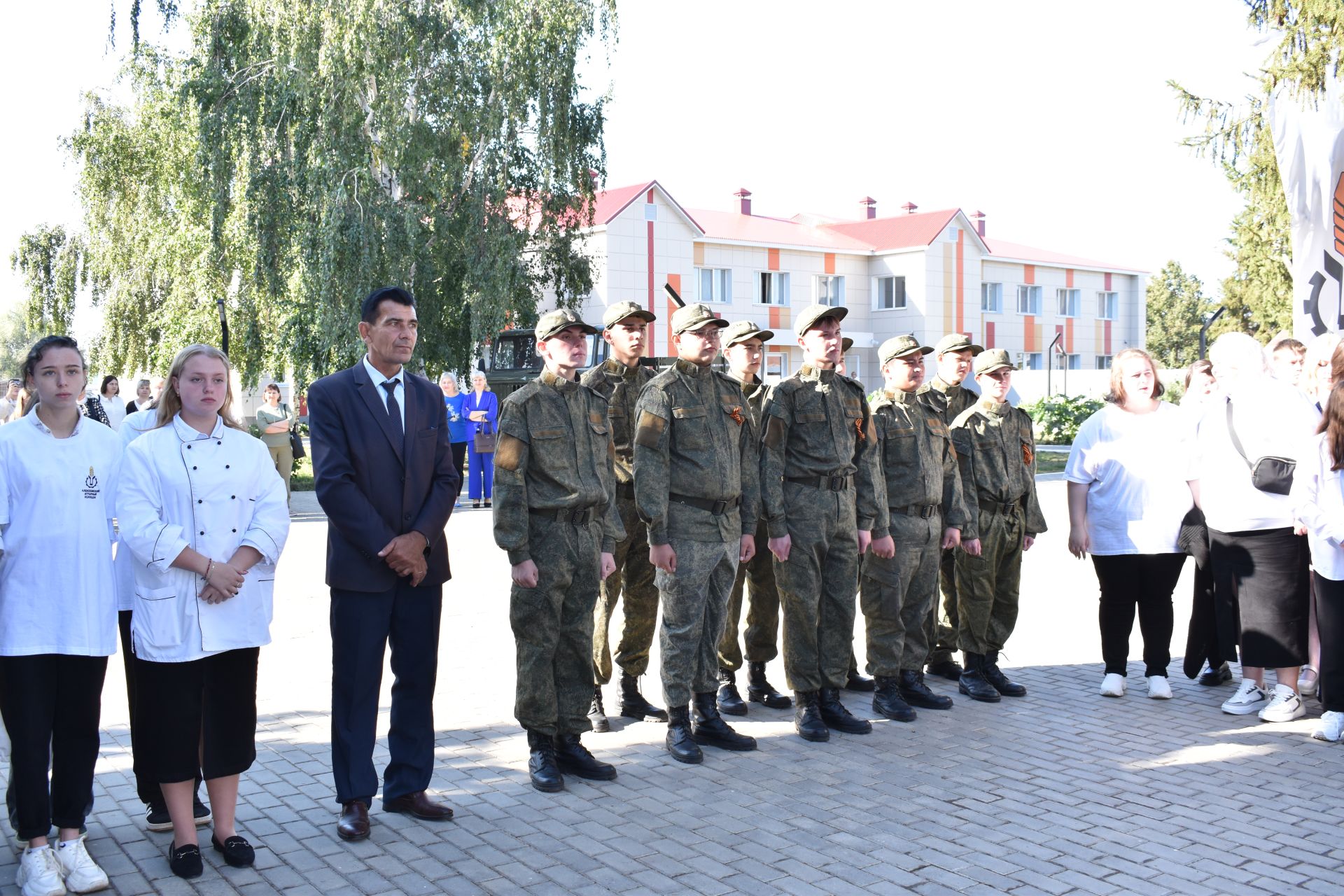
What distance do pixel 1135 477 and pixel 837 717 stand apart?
235 centimetres

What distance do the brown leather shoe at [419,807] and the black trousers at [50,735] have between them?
112cm

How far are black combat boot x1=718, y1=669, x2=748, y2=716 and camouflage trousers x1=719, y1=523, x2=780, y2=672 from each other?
5 cm

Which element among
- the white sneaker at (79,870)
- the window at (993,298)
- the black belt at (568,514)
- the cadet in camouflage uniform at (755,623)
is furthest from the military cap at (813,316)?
the window at (993,298)

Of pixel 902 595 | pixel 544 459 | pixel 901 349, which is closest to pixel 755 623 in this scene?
pixel 902 595

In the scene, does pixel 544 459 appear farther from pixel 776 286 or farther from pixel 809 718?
pixel 776 286

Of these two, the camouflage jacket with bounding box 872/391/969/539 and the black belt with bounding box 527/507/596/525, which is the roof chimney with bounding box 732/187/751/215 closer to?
the camouflage jacket with bounding box 872/391/969/539

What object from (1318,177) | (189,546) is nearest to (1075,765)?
(189,546)

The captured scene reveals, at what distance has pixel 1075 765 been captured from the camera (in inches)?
213

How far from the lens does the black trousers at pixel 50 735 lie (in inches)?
156

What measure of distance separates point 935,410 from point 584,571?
8.16 ft

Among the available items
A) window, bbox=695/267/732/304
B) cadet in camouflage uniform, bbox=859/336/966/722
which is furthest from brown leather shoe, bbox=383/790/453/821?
window, bbox=695/267/732/304

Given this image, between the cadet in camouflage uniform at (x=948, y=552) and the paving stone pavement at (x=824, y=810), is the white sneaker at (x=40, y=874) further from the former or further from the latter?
the cadet in camouflage uniform at (x=948, y=552)

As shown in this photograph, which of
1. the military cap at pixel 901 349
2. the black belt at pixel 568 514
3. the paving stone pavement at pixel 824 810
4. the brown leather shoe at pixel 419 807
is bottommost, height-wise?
the paving stone pavement at pixel 824 810

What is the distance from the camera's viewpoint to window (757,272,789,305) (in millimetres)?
45656
